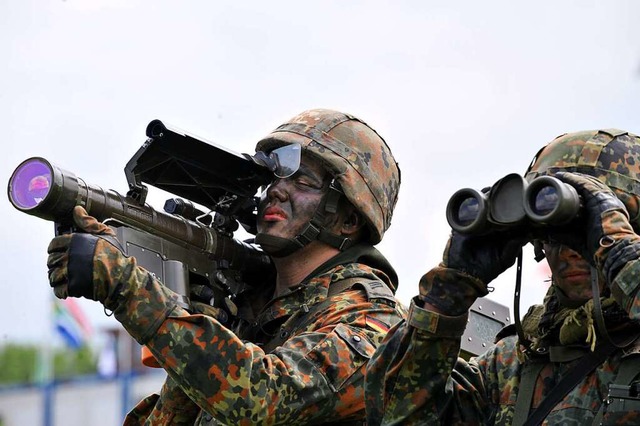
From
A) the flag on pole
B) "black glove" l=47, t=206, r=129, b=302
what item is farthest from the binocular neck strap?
the flag on pole

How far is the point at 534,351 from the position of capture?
5.56 m

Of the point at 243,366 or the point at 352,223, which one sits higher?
the point at 352,223

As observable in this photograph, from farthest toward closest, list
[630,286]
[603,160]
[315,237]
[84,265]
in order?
[315,237]
[84,265]
[603,160]
[630,286]

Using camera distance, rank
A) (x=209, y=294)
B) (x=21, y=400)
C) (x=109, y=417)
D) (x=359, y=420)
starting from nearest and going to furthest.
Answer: (x=359, y=420)
(x=209, y=294)
(x=109, y=417)
(x=21, y=400)

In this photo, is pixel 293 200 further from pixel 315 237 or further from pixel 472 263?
pixel 472 263

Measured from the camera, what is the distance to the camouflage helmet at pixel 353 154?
7.73m

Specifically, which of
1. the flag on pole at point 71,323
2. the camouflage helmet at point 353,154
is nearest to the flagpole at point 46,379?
the flag on pole at point 71,323

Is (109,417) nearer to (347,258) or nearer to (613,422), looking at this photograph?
(347,258)

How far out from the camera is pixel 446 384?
548cm

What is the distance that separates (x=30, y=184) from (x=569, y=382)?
107 inches

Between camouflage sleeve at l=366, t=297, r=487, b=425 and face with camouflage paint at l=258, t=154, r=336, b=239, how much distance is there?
85.1 inches

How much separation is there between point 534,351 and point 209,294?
235cm

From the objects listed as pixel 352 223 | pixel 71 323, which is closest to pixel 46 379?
pixel 71 323

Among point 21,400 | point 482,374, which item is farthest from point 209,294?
point 21,400
